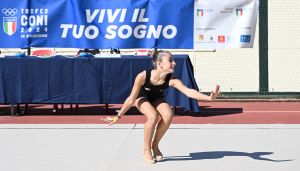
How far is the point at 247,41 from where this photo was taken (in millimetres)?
12891

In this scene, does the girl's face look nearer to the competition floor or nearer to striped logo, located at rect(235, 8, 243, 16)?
the competition floor

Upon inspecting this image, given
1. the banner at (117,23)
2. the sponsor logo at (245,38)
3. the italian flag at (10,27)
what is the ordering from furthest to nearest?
the sponsor logo at (245,38) < the italian flag at (10,27) < the banner at (117,23)

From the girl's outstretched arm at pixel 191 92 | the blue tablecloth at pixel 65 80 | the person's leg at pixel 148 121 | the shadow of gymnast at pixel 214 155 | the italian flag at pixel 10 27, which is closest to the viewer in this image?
the girl's outstretched arm at pixel 191 92

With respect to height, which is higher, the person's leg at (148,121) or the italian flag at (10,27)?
the italian flag at (10,27)

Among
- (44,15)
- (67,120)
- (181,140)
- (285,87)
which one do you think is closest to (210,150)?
(181,140)

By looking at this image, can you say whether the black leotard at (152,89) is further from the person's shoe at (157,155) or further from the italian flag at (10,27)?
the italian flag at (10,27)

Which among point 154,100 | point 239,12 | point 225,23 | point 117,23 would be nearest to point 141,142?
point 154,100

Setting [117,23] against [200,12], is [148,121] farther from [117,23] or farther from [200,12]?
[200,12]

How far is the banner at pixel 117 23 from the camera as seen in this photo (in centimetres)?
1265

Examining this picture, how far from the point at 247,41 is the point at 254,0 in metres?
0.95

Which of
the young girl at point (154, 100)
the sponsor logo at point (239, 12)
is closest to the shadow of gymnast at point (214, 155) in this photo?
the young girl at point (154, 100)

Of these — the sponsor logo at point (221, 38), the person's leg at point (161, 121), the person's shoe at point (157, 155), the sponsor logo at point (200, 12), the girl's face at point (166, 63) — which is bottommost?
the person's shoe at point (157, 155)

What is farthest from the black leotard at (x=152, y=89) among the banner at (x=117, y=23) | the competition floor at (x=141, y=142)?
the banner at (x=117, y=23)

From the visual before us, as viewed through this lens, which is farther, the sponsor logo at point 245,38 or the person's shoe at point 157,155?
the sponsor logo at point 245,38
